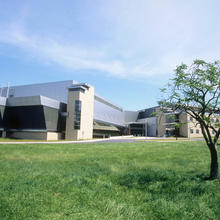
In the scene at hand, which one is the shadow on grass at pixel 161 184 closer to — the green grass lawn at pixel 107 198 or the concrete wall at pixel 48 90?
the green grass lawn at pixel 107 198

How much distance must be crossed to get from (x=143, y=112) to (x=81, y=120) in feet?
211

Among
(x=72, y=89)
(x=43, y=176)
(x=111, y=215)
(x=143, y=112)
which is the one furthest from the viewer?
(x=143, y=112)

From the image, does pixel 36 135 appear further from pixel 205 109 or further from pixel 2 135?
pixel 205 109

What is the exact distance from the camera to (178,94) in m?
7.54

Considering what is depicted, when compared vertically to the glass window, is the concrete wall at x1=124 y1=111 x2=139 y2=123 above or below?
above

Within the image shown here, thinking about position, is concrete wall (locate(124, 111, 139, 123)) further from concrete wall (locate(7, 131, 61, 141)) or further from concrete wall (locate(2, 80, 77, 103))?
concrete wall (locate(7, 131, 61, 141))

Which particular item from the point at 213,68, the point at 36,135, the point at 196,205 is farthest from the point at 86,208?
the point at 36,135

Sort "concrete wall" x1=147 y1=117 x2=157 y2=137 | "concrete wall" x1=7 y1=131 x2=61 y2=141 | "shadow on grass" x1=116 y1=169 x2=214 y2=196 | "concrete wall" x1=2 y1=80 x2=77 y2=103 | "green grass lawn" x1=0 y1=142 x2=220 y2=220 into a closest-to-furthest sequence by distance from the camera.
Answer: "green grass lawn" x1=0 y1=142 x2=220 y2=220
"shadow on grass" x1=116 y1=169 x2=214 y2=196
"concrete wall" x1=7 y1=131 x2=61 y2=141
"concrete wall" x1=2 y1=80 x2=77 y2=103
"concrete wall" x1=147 y1=117 x2=157 y2=137

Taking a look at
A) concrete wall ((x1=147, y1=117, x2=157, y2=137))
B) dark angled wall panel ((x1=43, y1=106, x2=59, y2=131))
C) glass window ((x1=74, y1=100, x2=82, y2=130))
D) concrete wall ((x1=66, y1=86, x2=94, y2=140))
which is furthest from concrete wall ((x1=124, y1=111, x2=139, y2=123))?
dark angled wall panel ((x1=43, y1=106, x2=59, y2=131))

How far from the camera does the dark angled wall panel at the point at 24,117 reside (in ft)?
136

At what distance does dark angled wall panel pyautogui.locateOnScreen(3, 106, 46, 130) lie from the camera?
41.4 m

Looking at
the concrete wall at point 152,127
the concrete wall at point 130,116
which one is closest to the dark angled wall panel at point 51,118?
the concrete wall at point 152,127

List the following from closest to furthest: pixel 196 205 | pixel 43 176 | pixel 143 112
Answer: pixel 196 205 < pixel 43 176 < pixel 143 112

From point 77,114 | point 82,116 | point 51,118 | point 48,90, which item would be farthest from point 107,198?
point 48,90
